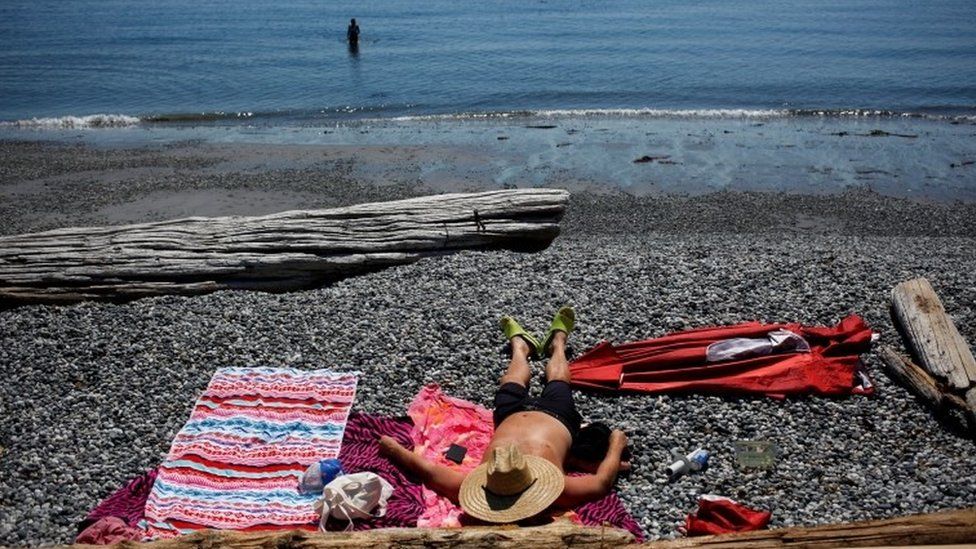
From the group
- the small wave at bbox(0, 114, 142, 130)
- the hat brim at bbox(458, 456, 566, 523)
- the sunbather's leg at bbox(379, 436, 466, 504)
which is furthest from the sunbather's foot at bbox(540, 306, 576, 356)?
the small wave at bbox(0, 114, 142, 130)

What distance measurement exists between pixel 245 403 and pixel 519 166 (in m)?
13.8

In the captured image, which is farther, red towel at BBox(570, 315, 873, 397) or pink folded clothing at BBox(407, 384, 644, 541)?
red towel at BBox(570, 315, 873, 397)

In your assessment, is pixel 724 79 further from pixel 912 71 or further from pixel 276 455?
pixel 276 455

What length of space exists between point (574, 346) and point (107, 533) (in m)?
5.12

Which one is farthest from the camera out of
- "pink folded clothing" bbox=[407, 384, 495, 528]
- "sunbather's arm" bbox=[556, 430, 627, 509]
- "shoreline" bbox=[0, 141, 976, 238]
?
"shoreline" bbox=[0, 141, 976, 238]

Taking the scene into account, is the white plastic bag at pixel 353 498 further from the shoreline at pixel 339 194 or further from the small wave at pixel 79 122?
the small wave at pixel 79 122

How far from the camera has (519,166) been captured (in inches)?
821

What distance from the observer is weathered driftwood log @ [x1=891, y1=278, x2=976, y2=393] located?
7914 millimetres

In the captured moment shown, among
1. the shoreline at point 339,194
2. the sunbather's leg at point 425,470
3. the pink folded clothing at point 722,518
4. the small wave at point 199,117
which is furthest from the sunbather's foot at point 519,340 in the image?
the small wave at point 199,117

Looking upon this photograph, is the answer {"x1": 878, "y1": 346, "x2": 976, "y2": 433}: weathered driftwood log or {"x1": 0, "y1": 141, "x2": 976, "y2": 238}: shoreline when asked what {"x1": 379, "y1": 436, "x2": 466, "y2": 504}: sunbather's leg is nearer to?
{"x1": 878, "y1": 346, "x2": 976, "y2": 433}: weathered driftwood log

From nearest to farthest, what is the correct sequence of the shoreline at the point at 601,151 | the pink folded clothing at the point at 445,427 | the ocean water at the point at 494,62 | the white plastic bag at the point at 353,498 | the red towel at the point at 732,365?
1. the white plastic bag at the point at 353,498
2. the pink folded clothing at the point at 445,427
3. the red towel at the point at 732,365
4. the shoreline at the point at 601,151
5. the ocean water at the point at 494,62

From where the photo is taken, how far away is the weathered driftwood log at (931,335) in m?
7.91

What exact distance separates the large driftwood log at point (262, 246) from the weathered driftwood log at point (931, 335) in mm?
4961

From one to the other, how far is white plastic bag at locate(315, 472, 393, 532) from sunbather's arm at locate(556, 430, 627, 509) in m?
1.50
